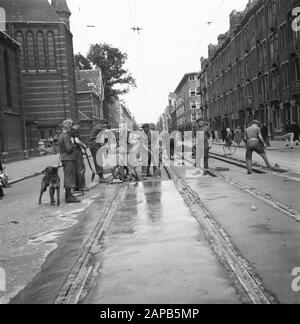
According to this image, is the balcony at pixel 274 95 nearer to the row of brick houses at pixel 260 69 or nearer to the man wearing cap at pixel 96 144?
the row of brick houses at pixel 260 69

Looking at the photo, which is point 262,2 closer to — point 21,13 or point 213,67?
point 21,13

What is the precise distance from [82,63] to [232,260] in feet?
279

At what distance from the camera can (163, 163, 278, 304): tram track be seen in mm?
4219

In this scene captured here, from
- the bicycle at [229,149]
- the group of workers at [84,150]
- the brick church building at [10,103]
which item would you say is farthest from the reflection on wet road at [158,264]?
the brick church building at [10,103]

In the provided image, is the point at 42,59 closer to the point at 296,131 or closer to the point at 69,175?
the point at 296,131

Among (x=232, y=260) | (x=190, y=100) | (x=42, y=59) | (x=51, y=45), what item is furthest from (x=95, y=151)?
(x=190, y=100)

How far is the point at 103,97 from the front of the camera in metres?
85.1

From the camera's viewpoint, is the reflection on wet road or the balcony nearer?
the reflection on wet road

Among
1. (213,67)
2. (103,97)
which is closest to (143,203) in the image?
(213,67)

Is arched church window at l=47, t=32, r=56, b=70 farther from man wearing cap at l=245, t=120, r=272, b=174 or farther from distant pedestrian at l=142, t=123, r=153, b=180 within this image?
man wearing cap at l=245, t=120, r=272, b=174

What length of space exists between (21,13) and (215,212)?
1880 inches

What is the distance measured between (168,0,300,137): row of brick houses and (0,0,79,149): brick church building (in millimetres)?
19116

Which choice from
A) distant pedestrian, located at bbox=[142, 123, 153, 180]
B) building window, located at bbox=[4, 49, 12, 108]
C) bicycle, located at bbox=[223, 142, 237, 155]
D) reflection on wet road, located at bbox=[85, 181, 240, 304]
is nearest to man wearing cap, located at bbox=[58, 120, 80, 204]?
reflection on wet road, located at bbox=[85, 181, 240, 304]

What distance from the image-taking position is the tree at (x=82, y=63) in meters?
86.0
